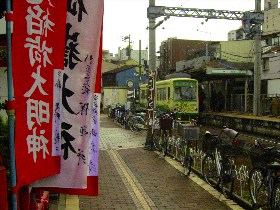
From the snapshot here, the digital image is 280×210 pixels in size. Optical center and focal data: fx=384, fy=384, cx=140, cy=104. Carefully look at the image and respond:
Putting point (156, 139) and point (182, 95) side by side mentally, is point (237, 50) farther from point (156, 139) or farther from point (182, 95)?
point (156, 139)

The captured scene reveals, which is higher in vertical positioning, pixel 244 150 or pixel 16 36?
pixel 16 36

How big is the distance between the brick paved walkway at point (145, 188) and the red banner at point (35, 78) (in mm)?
4448

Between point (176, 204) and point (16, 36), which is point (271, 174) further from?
point (16, 36)

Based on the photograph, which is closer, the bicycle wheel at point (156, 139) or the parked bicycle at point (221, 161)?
the parked bicycle at point (221, 161)

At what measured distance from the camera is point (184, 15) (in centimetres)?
2147

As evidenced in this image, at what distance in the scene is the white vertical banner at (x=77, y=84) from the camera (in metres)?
3.89

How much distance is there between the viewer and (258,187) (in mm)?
7355

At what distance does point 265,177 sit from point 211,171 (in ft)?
8.53

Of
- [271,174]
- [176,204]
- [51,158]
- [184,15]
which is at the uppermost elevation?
[184,15]

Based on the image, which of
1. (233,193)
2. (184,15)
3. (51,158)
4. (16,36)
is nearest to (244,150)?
(233,193)

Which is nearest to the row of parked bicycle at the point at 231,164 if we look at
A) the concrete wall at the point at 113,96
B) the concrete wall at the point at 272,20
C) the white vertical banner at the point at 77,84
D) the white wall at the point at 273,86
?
the white vertical banner at the point at 77,84

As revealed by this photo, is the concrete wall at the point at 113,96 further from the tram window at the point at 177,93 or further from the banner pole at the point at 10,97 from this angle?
the banner pole at the point at 10,97

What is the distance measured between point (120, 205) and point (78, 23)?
16.6 feet

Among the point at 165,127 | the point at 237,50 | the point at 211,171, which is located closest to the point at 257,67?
the point at 165,127
